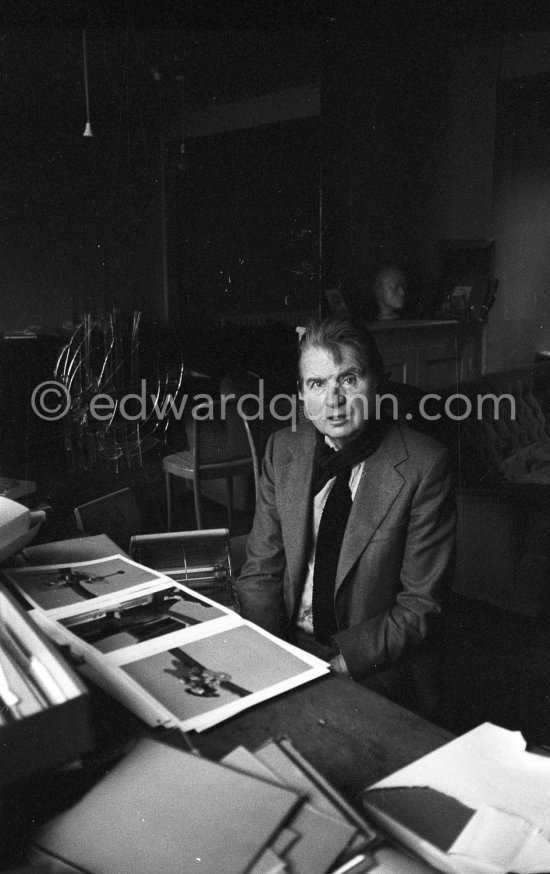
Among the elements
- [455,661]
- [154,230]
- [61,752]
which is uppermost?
[154,230]

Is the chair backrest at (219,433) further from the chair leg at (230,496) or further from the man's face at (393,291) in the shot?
the man's face at (393,291)

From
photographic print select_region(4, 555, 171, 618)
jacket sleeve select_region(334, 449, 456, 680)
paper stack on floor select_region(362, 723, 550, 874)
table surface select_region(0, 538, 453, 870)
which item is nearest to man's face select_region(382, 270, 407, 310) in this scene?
jacket sleeve select_region(334, 449, 456, 680)

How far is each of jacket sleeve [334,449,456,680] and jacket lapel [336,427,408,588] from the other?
0.18 ft

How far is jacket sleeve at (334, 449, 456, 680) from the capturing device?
1.56 m

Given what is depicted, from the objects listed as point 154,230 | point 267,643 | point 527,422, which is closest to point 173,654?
point 267,643

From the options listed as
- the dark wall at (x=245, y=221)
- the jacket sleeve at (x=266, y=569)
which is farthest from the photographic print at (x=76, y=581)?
the dark wall at (x=245, y=221)

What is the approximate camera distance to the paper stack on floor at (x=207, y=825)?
659 millimetres

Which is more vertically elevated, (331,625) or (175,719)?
(175,719)

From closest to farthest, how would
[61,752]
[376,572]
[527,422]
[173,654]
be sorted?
[61,752]
[173,654]
[376,572]
[527,422]

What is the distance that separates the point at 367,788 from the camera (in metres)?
0.78

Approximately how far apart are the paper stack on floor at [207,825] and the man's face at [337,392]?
1.00 metres

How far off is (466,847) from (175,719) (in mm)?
395

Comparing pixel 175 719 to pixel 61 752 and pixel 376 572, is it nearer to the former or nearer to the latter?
pixel 61 752

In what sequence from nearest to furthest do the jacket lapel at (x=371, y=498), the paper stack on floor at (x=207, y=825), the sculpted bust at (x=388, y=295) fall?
the paper stack on floor at (x=207, y=825)
the jacket lapel at (x=371, y=498)
the sculpted bust at (x=388, y=295)
